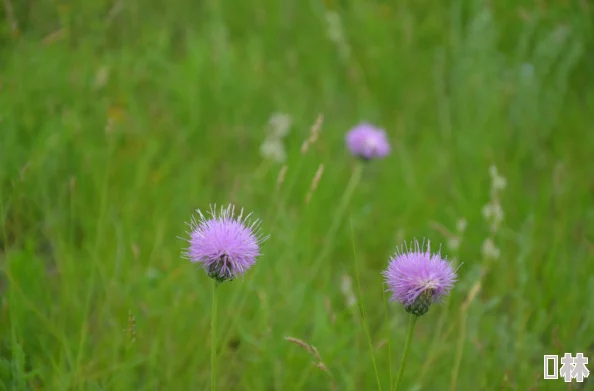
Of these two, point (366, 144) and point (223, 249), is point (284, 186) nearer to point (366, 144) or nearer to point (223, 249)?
point (366, 144)

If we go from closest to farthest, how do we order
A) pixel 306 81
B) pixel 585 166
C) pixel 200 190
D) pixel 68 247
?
1. pixel 68 247
2. pixel 200 190
3. pixel 585 166
4. pixel 306 81

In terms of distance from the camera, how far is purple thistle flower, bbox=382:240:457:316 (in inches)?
40.4

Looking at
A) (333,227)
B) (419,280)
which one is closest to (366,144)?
(333,227)

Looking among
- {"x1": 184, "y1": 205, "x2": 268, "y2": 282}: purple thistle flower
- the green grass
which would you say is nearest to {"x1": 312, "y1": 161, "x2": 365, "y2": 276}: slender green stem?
the green grass

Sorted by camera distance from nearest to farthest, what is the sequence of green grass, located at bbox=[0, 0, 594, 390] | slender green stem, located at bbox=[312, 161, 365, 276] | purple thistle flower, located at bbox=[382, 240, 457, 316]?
purple thistle flower, located at bbox=[382, 240, 457, 316]
green grass, located at bbox=[0, 0, 594, 390]
slender green stem, located at bbox=[312, 161, 365, 276]

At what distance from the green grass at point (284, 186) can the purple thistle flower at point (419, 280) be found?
71 mm

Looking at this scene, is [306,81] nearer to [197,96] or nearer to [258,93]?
[258,93]

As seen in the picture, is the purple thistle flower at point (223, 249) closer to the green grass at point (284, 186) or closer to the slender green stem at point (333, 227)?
the green grass at point (284, 186)

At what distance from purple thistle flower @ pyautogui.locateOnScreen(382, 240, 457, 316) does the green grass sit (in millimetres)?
71

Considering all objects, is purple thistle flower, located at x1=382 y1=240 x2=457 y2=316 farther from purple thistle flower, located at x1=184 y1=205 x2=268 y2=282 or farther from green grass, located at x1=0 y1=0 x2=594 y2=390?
purple thistle flower, located at x1=184 y1=205 x2=268 y2=282

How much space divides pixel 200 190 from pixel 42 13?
902 mm

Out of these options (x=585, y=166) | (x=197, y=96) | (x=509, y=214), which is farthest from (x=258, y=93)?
(x=585, y=166)

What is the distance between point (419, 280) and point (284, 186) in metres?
1.43

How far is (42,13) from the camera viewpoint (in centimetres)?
247
